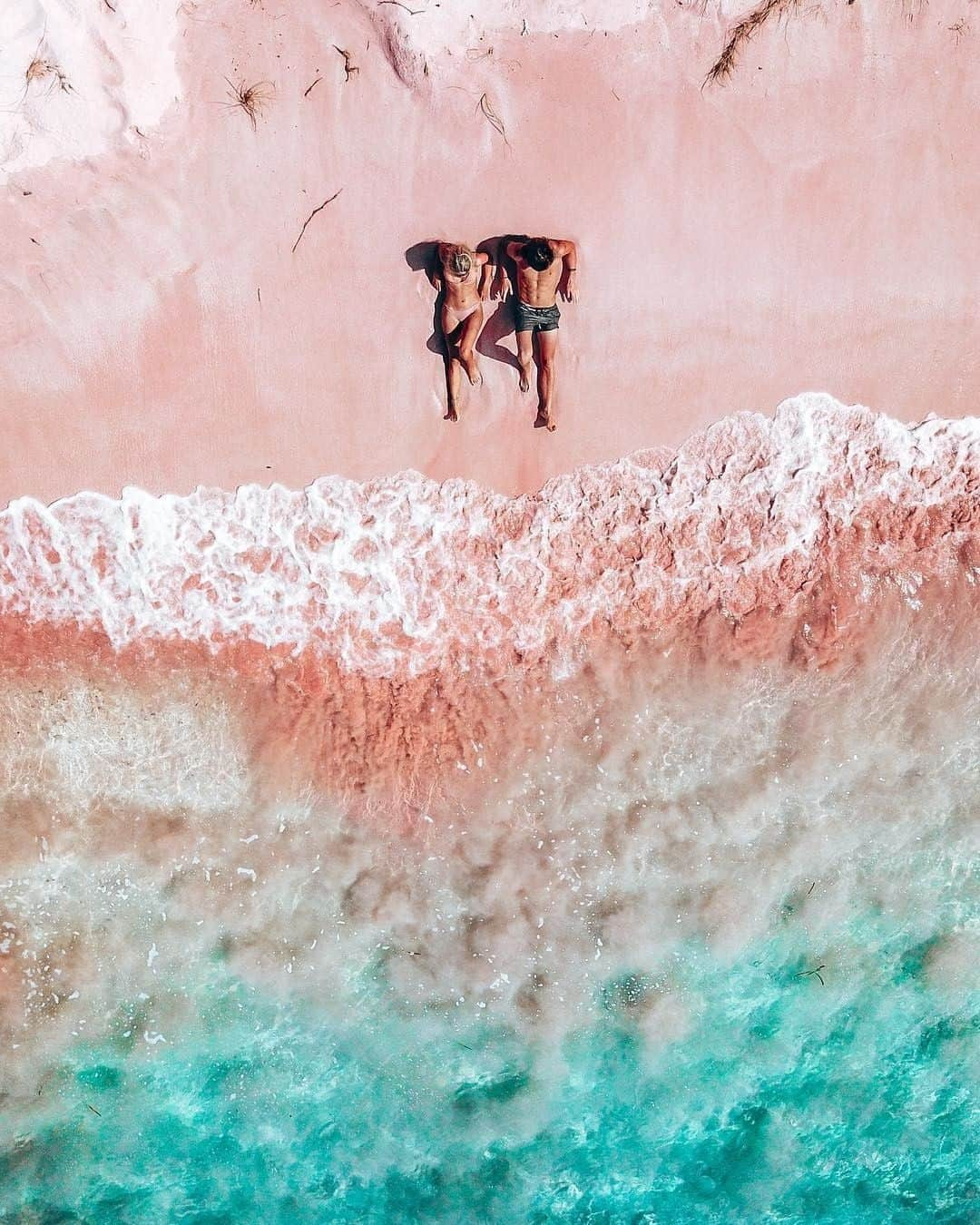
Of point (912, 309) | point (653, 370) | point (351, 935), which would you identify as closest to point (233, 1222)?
point (351, 935)

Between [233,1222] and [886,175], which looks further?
[233,1222]

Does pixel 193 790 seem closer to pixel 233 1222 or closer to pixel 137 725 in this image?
pixel 137 725

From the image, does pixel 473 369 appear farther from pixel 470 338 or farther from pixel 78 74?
pixel 78 74

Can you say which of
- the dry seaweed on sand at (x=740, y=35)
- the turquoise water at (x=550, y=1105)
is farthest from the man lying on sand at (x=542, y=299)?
the turquoise water at (x=550, y=1105)

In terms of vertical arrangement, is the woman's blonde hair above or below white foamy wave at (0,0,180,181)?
below

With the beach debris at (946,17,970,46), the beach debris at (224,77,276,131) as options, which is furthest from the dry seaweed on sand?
the beach debris at (224,77,276,131)

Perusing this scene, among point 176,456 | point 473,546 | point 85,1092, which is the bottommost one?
point 85,1092

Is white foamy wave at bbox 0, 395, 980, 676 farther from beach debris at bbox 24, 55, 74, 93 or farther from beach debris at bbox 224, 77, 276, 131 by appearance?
beach debris at bbox 24, 55, 74, 93
